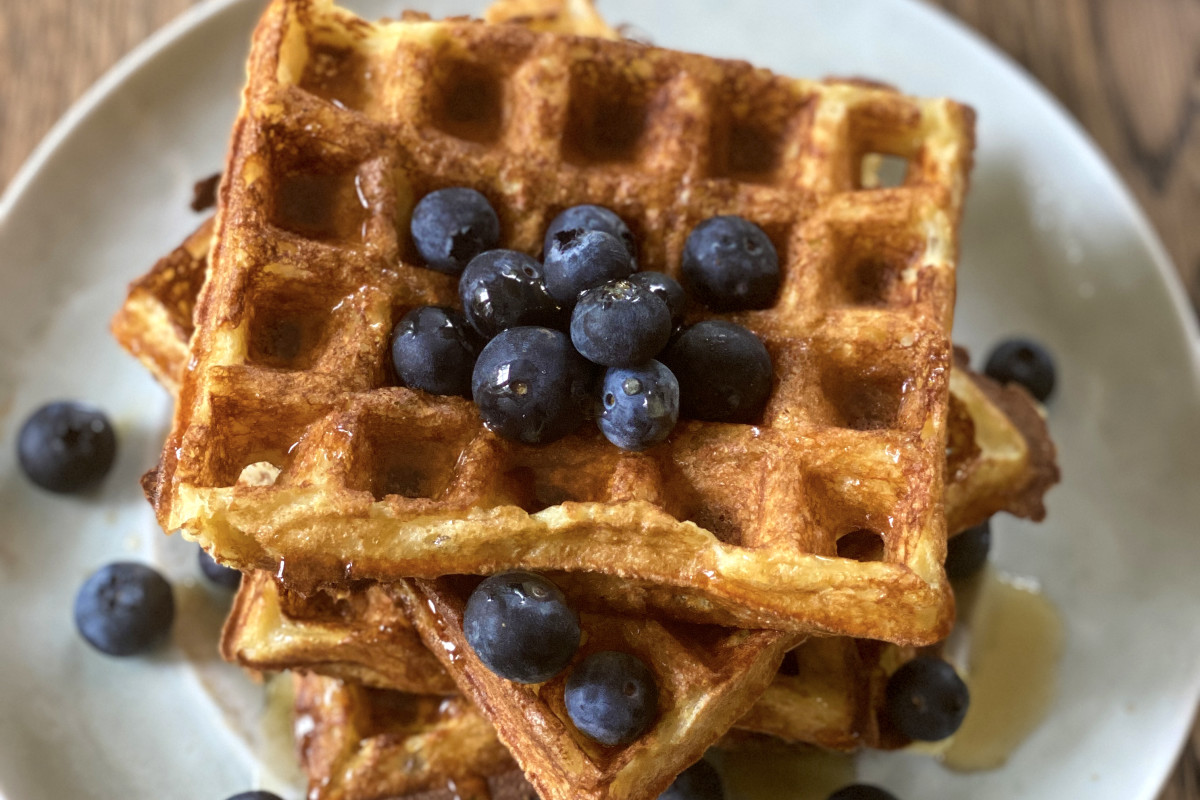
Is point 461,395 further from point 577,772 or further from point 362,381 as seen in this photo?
point 577,772

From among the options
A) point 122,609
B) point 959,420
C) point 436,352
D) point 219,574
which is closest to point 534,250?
point 436,352

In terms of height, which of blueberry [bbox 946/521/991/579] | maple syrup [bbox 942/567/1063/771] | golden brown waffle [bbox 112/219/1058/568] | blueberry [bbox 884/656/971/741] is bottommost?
maple syrup [bbox 942/567/1063/771]

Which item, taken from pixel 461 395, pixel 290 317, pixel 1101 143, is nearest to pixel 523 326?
pixel 461 395

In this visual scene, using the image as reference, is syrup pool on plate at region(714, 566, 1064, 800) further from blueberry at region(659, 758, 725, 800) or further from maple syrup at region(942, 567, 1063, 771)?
blueberry at region(659, 758, 725, 800)

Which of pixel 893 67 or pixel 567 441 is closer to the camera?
pixel 567 441

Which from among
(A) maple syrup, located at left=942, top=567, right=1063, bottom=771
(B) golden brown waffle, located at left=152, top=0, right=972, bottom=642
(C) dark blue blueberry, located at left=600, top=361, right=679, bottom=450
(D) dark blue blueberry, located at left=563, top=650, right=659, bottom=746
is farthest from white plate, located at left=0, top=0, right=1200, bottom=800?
(C) dark blue blueberry, located at left=600, top=361, right=679, bottom=450

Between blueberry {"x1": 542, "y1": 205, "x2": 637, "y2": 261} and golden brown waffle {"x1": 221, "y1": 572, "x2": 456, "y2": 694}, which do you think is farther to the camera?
golden brown waffle {"x1": 221, "y1": 572, "x2": 456, "y2": 694}

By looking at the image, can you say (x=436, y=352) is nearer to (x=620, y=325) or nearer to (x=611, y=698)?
(x=620, y=325)
